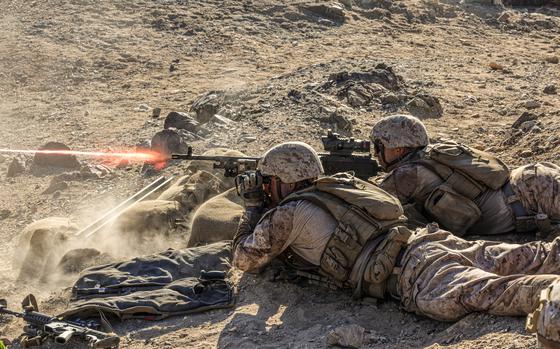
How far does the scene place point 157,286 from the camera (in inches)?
265

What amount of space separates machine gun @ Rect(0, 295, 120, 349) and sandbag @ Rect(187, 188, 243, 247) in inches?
66.5

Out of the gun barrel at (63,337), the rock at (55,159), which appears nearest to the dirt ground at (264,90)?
the rock at (55,159)

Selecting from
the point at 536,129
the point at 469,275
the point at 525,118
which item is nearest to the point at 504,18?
the point at 525,118

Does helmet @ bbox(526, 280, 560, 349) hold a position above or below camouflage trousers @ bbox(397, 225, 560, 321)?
above

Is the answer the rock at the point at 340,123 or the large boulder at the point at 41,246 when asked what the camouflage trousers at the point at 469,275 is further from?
the rock at the point at 340,123

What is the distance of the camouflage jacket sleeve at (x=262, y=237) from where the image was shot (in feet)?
20.7

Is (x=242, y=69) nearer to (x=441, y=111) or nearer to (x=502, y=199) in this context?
(x=441, y=111)

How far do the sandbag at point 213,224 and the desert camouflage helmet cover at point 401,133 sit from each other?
138 centimetres

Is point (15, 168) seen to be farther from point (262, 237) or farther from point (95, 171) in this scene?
point (262, 237)

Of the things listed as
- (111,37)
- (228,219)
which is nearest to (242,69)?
(111,37)

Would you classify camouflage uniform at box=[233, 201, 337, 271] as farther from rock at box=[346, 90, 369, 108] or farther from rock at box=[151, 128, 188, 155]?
rock at box=[346, 90, 369, 108]

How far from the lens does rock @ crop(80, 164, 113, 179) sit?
33.7ft

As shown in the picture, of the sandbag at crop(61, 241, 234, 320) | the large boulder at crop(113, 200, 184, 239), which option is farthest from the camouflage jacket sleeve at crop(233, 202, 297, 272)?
the large boulder at crop(113, 200, 184, 239)

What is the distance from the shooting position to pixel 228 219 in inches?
303
